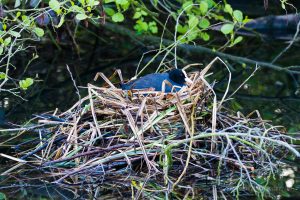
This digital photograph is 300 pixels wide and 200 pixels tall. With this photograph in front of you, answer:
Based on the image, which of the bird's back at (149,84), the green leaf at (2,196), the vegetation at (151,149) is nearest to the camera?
the green leaf at (2,196)

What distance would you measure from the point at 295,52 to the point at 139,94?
5.72 meters

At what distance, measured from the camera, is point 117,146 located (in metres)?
6.05

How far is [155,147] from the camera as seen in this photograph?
6066mm

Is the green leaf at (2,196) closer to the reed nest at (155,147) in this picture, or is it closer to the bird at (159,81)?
the reed nest at (155,147)

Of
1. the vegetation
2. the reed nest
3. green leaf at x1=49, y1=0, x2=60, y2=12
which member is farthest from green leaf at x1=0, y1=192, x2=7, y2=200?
green leaf at x1=49, y1=0, x2=60, y2=12

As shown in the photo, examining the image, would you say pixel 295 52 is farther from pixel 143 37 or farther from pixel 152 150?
pixel 152 150

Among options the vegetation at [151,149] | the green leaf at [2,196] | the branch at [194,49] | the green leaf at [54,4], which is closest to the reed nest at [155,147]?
the vegetation at [151,149]

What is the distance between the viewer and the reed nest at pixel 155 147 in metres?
5.83

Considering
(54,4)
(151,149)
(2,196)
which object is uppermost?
(54,4)

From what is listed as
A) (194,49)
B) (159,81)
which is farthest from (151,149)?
(194,49)

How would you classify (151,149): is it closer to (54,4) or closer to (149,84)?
(149,84)

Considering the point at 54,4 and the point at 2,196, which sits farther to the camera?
the point at 54,4

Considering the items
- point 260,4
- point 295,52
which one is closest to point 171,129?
point 295,52

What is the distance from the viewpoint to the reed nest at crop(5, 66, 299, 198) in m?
5.83
